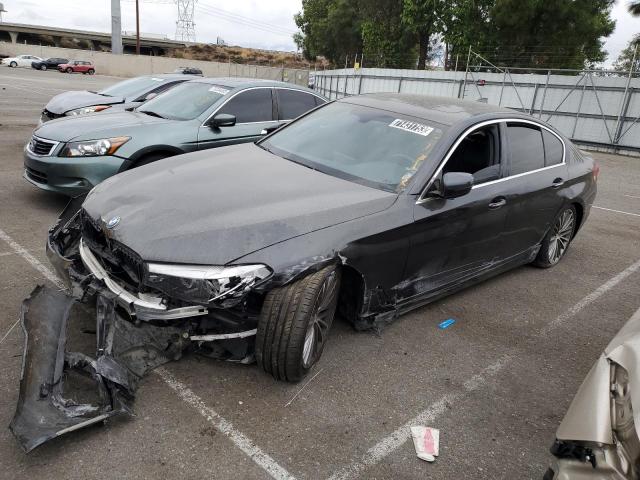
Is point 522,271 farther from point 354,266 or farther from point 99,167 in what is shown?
point 99,167

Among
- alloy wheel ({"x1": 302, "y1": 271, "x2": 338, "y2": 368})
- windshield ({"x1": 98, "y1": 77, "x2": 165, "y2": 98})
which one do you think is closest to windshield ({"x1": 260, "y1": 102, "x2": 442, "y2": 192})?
alloy wheel ({"x1": 302, "y1": 271, "x2": 338, "y2": 368})

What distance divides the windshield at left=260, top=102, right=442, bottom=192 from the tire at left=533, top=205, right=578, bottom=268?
2.07 m

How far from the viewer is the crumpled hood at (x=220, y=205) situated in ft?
9.00

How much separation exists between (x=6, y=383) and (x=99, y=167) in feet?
9.90

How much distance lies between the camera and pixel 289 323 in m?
2.75

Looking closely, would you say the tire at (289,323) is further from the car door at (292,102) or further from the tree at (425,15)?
the tree at (425,15)

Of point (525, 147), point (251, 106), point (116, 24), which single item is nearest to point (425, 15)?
point (116, 24)

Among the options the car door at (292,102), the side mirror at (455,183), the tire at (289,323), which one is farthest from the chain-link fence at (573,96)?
the tire at (289,323)

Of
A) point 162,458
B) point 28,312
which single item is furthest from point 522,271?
point 28,312

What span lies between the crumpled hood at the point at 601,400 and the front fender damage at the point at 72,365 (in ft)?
6.45

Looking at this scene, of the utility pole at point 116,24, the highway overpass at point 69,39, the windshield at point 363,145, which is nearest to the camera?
the windshield at point 363,145

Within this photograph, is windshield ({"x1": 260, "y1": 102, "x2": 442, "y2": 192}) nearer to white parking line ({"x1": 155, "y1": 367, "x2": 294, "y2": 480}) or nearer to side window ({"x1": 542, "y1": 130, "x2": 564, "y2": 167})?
side window ({"x1": 542, "y1": 130, "x2": 564, "y2": 167})

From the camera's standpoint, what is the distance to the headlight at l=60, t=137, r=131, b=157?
17.4ft

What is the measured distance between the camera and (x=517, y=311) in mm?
4398
